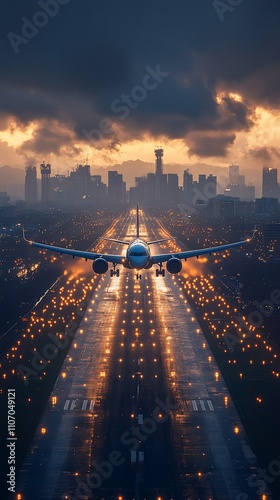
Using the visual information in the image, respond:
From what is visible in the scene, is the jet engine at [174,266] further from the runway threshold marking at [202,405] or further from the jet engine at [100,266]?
the runway threshold marking at [202,405]

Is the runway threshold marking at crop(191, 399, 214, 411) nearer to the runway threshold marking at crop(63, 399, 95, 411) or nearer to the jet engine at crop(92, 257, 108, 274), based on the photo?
the runway threshold marking at crop(63, 399, 95, 411)

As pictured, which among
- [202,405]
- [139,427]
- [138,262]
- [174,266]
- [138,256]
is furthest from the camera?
[174,266]

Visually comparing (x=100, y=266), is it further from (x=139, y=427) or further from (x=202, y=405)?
(x=139, y=427)

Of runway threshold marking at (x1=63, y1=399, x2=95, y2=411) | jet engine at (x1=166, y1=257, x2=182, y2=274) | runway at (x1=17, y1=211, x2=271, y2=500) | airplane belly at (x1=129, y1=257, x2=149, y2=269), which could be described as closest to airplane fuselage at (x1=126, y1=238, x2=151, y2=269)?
airplane belly at (x1=129, y1=257, x2=149, y2=269)

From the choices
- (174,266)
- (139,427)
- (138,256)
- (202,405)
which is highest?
(138,256)

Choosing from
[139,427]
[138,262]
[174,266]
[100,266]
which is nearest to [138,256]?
[138,262]

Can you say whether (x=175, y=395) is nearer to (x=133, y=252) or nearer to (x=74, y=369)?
(x=74, y=369)

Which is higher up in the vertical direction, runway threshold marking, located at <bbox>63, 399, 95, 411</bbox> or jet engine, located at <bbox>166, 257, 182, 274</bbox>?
jet engine, located at <bbox>166, 257, 182, 274</bbox>

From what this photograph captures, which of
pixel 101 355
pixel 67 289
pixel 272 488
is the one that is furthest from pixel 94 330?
pixel 272 488
